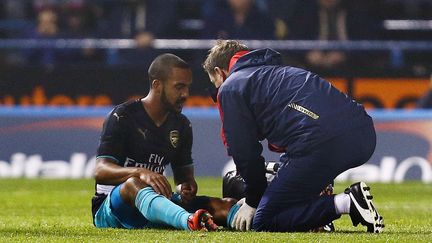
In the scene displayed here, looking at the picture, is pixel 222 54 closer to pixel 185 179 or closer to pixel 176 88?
pixel 176 88

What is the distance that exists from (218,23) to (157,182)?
11.5m

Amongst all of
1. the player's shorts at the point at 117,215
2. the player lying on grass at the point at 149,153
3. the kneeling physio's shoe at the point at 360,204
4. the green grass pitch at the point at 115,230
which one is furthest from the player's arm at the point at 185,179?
the kneeling physio's shoe at the point at 360,204

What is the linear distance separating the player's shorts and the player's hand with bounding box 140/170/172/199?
215 millimetres

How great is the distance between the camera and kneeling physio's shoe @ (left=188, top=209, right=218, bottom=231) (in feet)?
27.8

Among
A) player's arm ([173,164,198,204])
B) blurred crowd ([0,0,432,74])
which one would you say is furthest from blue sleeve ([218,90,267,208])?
blurred crowd ([0,0,432,74])

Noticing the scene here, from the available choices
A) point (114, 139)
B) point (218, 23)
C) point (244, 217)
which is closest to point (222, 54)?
point (114, 139)

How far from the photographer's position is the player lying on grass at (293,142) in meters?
8.45

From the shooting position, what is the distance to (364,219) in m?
8.44

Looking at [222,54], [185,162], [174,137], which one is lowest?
[185,162]

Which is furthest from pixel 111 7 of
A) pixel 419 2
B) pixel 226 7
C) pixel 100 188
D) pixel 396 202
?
pixel 100 188

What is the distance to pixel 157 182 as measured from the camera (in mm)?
8648

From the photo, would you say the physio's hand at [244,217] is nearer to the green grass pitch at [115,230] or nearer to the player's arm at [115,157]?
the green grass pitch at [115,230]

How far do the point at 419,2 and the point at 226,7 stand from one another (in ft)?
10.4

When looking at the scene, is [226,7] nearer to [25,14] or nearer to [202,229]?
[25,14]
